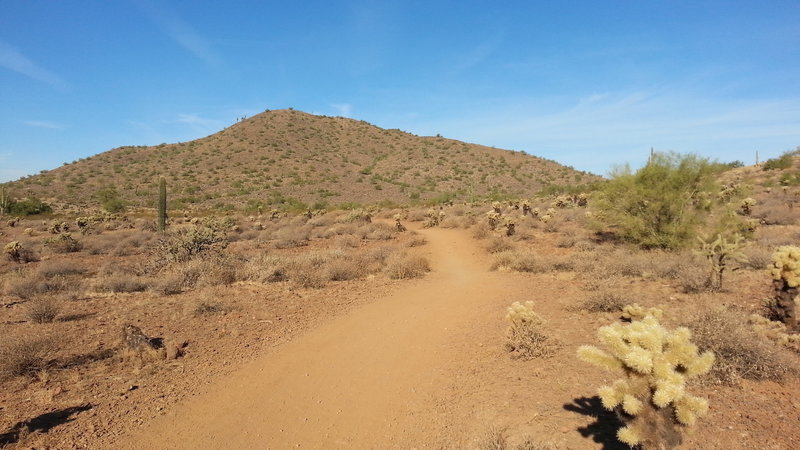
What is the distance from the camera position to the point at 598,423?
167 inches

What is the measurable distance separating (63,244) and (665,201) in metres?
23.0

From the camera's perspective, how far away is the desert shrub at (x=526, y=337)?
6.07 metres

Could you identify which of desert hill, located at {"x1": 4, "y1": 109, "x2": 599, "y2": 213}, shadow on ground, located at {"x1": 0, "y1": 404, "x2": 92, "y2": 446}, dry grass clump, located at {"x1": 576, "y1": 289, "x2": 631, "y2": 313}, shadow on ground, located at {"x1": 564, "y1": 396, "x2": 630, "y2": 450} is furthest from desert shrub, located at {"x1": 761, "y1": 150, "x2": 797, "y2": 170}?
shadow on ground, located at {"x1": 0, "y1": 404, "x2": 92, "y2": 446}

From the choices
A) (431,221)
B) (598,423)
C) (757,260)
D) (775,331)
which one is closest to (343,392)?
(598,423)

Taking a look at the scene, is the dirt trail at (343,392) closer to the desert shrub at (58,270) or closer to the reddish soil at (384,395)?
the reddish soil at (384,395)

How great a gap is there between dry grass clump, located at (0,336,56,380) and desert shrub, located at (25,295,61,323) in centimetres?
170

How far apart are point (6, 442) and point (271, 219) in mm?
25368

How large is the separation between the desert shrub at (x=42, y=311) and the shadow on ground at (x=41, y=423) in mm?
4237

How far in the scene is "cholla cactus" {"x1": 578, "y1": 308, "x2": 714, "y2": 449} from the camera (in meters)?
3.19

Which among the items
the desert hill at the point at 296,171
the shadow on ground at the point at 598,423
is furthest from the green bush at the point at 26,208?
the shadow on ground at the point at 598,423

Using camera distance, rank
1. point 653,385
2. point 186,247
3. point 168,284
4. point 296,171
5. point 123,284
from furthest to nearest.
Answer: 1. point 296,171
2. point 186,247
3. point 123,284
4. point 168,284
5. point 653,385

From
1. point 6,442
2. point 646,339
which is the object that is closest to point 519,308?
point 646,339

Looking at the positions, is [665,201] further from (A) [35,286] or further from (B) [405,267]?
(A) [35,286]

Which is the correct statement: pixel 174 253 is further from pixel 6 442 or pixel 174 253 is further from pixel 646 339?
pixel 646 339
